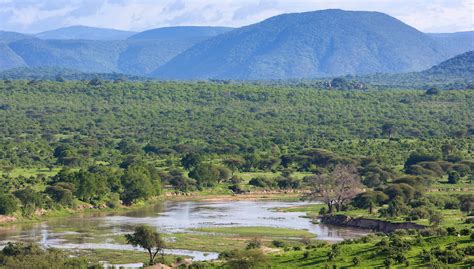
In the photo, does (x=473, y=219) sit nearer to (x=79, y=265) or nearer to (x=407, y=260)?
(x=407, y=260)

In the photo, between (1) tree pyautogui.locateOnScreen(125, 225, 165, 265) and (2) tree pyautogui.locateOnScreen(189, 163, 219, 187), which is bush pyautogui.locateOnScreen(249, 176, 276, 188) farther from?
(1) tree pyautogui.locateOnScreen(125, 225, 165, 265)

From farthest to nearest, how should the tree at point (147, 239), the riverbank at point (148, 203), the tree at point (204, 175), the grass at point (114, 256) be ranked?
1. the tree at point (204, 175)
2. the riverbank at point (148, 203)
3. the grass at point (114, 256)
4. the tree at point (147, 239)

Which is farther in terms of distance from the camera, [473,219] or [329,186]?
[329,186]

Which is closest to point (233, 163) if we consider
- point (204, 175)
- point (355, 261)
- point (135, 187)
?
point (204, 175)

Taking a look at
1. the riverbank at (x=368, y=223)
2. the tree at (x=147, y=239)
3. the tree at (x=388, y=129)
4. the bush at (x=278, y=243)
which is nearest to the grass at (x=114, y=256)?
the tree at (x=147, y=239)

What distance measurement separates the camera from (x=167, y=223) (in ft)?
283

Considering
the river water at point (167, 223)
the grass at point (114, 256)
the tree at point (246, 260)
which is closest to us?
the tree at point (246, 260)

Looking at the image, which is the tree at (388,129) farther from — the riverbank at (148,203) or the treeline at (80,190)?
the treeline at (80,190)

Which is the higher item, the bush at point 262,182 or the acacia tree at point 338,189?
the acacia tree at point 338,189

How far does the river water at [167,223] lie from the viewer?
74.5 metres

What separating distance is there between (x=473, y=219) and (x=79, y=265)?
30.0 m

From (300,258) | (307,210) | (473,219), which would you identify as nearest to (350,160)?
(307,210)

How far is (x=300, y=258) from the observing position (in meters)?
55.6

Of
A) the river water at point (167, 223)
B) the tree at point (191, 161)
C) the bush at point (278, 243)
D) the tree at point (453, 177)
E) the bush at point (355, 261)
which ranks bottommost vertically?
the river water at point (167, 223)
